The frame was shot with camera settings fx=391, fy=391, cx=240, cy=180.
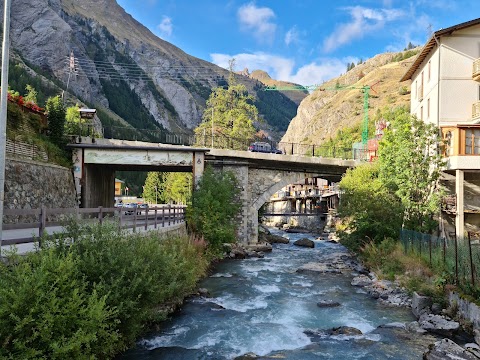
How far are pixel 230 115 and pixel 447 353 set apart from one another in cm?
3860

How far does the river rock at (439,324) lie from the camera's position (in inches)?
442

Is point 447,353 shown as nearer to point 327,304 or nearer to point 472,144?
point 327,304

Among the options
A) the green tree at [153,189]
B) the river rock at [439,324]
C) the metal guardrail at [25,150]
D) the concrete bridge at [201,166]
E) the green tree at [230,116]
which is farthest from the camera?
the green tree at [153,189]

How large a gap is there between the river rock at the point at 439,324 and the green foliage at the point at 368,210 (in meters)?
10.6

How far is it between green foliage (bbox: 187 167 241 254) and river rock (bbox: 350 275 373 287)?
840cm

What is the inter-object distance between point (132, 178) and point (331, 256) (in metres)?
83.7

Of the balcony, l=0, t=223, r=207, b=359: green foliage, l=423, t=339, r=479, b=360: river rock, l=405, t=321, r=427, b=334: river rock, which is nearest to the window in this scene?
the balcony

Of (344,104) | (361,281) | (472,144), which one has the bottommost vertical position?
(361,281)

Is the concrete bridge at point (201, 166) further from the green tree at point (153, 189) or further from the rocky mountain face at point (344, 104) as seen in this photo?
the rocky mountain face at point (344, 104)

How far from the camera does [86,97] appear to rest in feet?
407

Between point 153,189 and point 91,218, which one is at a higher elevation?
point 153,189

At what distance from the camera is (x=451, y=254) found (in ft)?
47.8

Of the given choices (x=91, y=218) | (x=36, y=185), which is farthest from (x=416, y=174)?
(x=36, y=185)

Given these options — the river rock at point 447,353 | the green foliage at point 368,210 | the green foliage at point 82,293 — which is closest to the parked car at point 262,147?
the green foliage at point 368,210
